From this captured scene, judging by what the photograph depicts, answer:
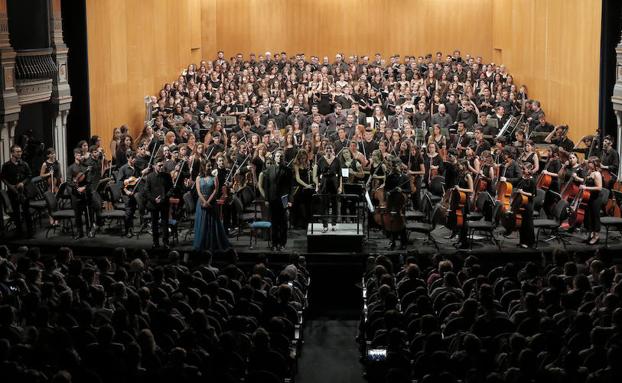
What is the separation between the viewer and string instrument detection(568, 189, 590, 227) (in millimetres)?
16359

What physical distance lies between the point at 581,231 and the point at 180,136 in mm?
8663

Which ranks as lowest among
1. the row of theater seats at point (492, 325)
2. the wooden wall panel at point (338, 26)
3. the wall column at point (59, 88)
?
the row of theater seats at point (492, 325)

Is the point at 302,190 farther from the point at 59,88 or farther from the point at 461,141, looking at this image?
the point at 59,88

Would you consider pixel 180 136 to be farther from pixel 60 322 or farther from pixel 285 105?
pixel 60 322

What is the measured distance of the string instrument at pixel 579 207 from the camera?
644 inches

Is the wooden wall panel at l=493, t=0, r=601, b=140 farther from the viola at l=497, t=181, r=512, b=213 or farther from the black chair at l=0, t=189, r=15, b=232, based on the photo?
the black chair at l=0, t=189, r=15, b=232

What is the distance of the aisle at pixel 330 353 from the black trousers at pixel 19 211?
5519mm

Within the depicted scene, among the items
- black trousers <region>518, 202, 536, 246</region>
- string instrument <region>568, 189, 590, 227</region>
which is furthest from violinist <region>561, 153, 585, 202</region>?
black trousers <region>518, 202, 536, 246</region>

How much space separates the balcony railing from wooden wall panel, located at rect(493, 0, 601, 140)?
1139 centimetres

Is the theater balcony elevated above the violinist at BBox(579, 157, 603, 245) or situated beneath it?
elevated above

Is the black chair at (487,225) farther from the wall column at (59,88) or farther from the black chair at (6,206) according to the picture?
the wall column at (59,88)

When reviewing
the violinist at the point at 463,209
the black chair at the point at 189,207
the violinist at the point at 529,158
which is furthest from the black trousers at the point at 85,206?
the violinist at the point at 529,158

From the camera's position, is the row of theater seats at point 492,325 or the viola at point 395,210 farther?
the viola at point 395,210

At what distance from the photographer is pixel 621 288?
36.4 ft
